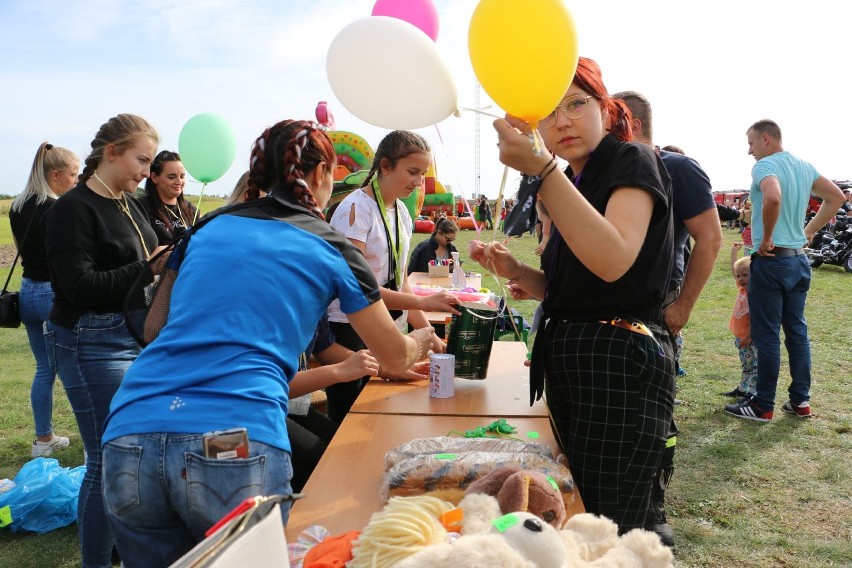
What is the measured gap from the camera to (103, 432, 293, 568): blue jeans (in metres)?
1.20

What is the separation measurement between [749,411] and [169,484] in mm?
3989

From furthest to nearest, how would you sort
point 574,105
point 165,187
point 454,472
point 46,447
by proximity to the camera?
point 165,187 < point 46,447 < point 574,105 < point 454,472

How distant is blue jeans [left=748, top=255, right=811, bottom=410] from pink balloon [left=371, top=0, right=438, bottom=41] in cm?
267

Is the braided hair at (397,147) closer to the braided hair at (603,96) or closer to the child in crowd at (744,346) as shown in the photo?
the braided hair at (603,96)

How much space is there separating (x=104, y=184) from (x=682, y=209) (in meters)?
2.25

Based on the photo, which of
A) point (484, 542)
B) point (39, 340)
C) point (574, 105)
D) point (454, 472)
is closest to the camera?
point (484, 542)

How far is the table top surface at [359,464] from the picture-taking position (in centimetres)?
143

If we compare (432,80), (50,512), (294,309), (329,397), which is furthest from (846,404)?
(50,512)

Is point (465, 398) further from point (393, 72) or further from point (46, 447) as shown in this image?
point (46, 447)

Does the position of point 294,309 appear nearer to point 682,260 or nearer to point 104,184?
point 104,184

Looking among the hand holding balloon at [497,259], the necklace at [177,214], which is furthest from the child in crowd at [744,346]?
the necklace at [177,214]

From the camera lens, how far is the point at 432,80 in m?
1.89

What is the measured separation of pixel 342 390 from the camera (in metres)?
2.91

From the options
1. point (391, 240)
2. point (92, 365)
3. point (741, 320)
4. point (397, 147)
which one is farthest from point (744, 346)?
point (92, 365)
